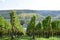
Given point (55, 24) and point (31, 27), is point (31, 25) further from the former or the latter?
point (55, 24)

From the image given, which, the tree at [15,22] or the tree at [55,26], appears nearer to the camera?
the tree at [15,22]

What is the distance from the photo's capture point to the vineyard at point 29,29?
4.55m

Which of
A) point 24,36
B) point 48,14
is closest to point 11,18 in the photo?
point 24,36

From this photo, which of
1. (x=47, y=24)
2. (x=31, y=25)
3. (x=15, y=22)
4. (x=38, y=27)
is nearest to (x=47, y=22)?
(x=47, y=24)

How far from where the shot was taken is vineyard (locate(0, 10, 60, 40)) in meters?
4.55

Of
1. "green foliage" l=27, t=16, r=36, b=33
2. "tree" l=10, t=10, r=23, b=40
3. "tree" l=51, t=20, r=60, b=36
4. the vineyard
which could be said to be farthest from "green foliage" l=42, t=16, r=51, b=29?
"tree" l=10, t=10, r=23, b=40

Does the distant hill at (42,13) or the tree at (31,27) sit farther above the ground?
the distant hill at (42,13)

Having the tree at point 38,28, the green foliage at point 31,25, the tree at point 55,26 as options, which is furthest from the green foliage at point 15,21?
the tree at point 55,26

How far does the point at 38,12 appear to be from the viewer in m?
4.63

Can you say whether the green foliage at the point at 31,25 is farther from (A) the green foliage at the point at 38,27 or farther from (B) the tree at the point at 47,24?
(B) the tree at the point at 47,24

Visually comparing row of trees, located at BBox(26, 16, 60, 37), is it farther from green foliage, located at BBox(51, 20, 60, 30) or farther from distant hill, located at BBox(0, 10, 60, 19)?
distant hill, located at BBox(0, 10, 60, 19)

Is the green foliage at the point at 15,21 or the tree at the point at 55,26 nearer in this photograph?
the green foliage at the point at 15,21

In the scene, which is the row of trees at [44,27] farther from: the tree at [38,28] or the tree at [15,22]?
the tree at [15,22]

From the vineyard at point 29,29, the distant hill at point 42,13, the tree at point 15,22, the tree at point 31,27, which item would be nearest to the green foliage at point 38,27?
the vineyard at point 29,29
